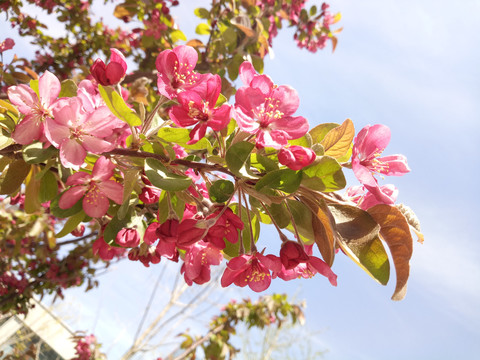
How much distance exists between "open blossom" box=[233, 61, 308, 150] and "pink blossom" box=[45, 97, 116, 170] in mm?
262

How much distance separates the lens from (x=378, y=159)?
2.48 feet

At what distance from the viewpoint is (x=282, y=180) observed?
0.66 meters

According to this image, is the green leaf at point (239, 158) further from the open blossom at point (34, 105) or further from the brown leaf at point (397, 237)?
the open blossom at point (34, 105)

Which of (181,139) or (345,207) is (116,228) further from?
(345,207)

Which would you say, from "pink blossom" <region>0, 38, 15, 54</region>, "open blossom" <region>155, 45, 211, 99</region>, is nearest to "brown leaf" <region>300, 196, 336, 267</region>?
"open blossom" <region>155, 45, 211, 99</region>

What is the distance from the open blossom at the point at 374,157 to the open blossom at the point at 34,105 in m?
0.59

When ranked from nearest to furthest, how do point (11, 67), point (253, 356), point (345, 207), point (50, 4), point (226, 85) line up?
1. point (345, 207)
2. point (226, 85)
3. point (11, 67)
4. point (50, 4)
5. point (253, 356)

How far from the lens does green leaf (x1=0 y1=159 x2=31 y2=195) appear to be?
2.97ft

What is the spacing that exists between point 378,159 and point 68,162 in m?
0.58

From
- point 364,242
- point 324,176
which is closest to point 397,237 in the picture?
point 364,242

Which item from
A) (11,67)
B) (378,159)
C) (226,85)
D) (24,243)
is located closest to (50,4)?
(11,67)

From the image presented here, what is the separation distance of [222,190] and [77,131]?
0.96ft

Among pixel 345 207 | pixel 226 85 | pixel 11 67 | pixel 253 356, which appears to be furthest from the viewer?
pixel 253 356

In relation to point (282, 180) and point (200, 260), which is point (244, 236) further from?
point (282, 180)
